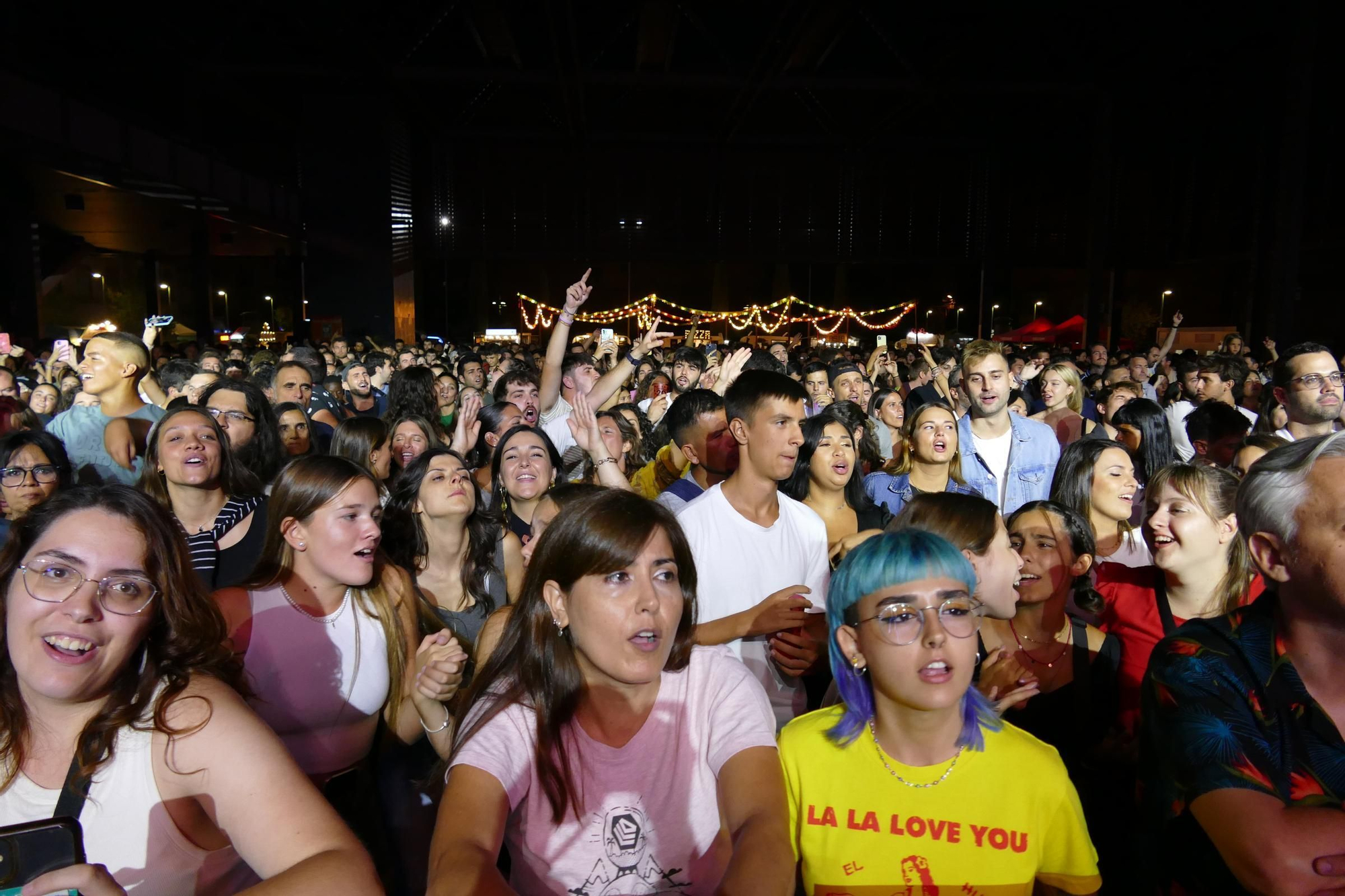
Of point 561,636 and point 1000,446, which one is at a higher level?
point 1000,446

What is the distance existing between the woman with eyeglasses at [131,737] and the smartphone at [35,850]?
0.37 m

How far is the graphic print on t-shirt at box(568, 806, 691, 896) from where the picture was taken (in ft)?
5.78

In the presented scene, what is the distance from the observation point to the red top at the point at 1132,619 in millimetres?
2809

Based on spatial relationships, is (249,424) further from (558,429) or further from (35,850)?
(35,850)

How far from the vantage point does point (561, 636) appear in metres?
1.99

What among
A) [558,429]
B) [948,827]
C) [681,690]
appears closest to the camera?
[948,827]

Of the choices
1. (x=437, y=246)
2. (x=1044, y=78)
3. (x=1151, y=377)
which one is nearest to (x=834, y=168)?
(x=1044, y=78)

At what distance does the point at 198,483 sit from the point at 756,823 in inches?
118

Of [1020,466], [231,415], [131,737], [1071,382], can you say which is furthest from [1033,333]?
[131,737]

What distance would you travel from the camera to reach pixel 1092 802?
270cm

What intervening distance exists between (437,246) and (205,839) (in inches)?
1018

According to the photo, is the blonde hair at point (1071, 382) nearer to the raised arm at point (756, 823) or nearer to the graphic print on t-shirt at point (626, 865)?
the raised arm at point (756, 823)

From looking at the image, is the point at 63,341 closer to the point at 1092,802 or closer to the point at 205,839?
the point at 205,839

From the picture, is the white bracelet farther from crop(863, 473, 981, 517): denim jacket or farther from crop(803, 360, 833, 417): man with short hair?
crop(803, 360, 833, 417): man with short hair
